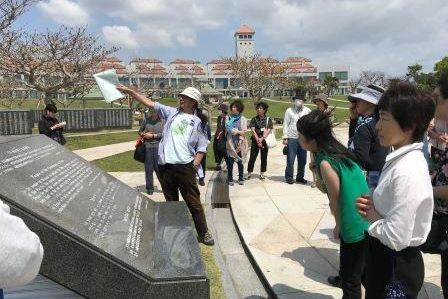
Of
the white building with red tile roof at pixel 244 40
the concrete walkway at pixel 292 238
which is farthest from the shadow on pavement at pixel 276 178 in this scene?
the white building with red tile roof at pixel 244 40

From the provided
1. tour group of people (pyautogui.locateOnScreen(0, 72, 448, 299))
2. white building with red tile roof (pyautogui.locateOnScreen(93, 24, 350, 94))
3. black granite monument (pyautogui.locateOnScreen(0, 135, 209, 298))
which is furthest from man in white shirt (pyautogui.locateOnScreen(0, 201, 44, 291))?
white building with red tile roof (pyautogui.locateOnScreen(93, 24, 350, 94))

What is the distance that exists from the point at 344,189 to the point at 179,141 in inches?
91.6

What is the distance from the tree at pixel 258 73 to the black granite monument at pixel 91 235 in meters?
37.2

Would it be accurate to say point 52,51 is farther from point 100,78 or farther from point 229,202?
point 100,78

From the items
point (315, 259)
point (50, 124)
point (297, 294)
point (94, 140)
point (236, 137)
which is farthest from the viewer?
point (94, 140)

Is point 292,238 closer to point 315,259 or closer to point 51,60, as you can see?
point 315,259

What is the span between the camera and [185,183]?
474 centimetres

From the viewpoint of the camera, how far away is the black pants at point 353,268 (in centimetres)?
281

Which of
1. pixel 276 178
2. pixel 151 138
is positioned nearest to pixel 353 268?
pixel 151 138

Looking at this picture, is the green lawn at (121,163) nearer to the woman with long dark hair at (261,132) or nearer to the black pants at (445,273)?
the woman with long dark hair at (261,132)

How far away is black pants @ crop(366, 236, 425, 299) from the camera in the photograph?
2.05 meters

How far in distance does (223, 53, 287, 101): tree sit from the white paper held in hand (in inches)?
1442

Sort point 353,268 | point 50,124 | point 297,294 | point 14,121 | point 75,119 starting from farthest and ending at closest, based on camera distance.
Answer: point 75,119
point 14,121
point 50,124
point 297,294
point 353,268

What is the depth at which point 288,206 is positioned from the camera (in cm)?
635
